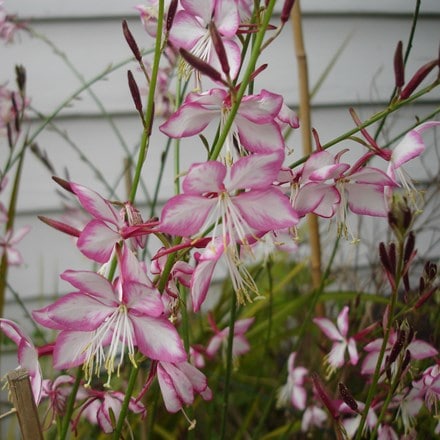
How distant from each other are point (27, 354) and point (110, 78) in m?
1.48

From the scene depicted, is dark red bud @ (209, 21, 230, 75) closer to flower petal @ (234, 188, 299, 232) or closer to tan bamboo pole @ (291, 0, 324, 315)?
flower petal @ (234, 188, 299, 232)

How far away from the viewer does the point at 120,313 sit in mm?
543

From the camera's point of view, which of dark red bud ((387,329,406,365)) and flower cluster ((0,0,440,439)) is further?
dark red bud ((387,329,406,365))

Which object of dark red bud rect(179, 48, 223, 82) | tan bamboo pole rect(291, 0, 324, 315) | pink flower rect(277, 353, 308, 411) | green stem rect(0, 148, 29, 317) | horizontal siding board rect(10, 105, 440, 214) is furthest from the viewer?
horizontal siding board rect(10, 105, 440, 214)

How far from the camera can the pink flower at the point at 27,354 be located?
58 cm

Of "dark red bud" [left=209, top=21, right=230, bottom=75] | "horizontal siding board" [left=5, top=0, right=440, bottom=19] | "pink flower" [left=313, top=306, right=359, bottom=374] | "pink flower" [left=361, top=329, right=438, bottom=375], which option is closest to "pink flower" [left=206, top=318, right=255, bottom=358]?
"pink flower" [left=313, top=306, right=359, bottom=374]

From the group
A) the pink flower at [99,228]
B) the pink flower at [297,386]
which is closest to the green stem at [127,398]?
the pink flower at [99,228]

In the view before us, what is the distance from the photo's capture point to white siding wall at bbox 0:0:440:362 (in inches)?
74.5

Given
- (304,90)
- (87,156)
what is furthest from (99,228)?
(87,156)

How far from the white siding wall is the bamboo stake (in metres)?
1.41

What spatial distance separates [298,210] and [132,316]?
0.57ft

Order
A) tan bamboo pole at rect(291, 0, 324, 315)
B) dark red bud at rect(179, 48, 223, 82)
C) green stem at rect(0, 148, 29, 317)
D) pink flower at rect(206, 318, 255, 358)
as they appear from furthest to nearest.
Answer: tan bamboo pole at rect(291, 0, 324, 315) → pink flower at rect(206, 318, 255, 358) → green stem at rect(0, 148, 29, 317) → dark red bud at rect(179, 48, 223, 82)

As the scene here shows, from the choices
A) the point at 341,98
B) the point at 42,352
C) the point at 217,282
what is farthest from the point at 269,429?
the point at 42,352

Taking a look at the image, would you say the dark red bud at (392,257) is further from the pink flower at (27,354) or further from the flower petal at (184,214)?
the pink flower at (27,354)
